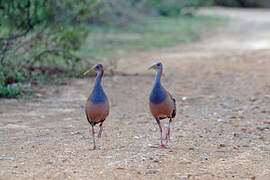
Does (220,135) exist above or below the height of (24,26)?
below

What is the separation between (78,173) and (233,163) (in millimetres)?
1537

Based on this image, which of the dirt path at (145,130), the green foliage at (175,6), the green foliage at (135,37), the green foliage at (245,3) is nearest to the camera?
the dirt path at (145,130)

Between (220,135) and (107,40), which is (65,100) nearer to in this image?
(220,135)

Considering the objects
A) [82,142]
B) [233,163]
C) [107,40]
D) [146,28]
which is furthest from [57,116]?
[146,28]

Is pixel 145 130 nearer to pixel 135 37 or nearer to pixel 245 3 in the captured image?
pixel 135 37

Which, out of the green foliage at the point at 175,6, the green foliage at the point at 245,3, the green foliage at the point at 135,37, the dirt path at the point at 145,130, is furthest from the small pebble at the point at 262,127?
the green foliage at the point at 245,3

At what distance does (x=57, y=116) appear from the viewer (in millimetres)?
6809

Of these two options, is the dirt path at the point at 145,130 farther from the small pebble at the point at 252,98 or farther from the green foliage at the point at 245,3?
the green foliage at the point at 245,3

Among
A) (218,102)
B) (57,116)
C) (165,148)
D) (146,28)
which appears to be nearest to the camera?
(165,148)

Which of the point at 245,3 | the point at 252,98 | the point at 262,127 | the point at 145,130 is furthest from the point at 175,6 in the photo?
the point at 145,130

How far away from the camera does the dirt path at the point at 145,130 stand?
4465 mm

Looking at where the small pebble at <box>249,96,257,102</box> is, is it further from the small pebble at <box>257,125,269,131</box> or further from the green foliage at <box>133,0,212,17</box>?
the green foliage at <box>133,0,212,17</box>

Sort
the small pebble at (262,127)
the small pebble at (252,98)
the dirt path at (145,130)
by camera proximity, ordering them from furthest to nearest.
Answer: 1. the small pebble at (252,98)
2. the small pebble at (262,127)
3. the dirt path at (145,130)

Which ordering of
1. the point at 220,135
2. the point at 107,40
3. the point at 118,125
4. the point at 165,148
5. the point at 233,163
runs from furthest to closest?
the point at 107,40, the point at 118,125, the point at 220,135, the point at 165,148, the point at 233,163
